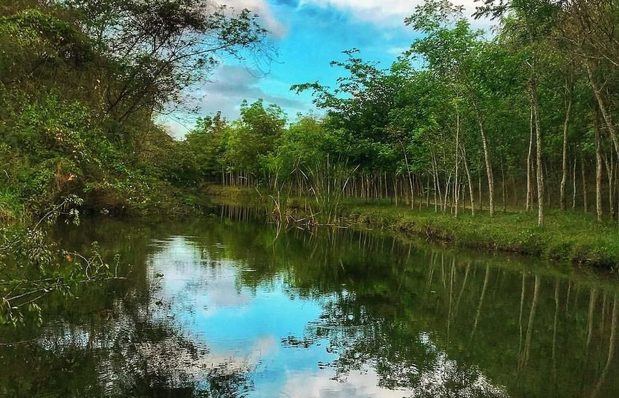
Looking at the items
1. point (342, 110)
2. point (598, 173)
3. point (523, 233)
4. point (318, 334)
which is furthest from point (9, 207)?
point (342, 110)

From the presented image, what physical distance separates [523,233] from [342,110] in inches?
868

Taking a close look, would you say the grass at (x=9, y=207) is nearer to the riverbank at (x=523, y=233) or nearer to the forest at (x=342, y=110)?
the forest at (x=342, y=110)

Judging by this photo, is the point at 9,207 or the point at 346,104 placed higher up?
the point at 346,104

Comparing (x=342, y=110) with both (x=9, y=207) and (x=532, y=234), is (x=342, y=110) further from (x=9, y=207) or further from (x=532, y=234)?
(x=9, y=207)

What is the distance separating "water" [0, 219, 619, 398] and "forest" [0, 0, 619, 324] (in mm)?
1933

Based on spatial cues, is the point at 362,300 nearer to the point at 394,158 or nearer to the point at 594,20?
the point at 594,20

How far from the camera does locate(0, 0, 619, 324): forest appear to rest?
1144 centimetres

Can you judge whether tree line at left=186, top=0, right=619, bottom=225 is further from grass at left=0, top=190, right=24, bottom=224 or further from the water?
grass at left=0, top=190, right=24, bottom=224

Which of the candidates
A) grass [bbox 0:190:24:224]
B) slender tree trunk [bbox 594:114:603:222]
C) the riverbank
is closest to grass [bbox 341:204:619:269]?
the riverbank

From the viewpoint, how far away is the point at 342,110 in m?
41.6

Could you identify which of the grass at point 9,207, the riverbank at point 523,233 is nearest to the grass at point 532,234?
the riverbank at point 523,233

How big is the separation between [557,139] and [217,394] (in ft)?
85.6

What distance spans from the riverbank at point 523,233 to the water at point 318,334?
168 cm

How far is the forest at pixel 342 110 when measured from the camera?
1144 cm
